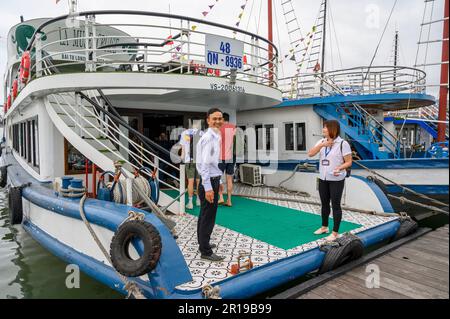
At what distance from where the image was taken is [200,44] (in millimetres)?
5711

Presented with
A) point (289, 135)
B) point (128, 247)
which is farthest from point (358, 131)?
point (128, 247)

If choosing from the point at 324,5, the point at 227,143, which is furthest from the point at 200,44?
the point at 324,5

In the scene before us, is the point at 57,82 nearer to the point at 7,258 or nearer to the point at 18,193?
the point at 18,193

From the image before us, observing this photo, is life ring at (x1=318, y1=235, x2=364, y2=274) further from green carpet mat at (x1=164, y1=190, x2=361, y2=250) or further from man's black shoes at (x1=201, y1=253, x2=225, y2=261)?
man's black shoes at (x1=201, y1=253, x2=225, y2=261)

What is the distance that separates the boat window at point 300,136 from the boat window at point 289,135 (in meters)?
0.18

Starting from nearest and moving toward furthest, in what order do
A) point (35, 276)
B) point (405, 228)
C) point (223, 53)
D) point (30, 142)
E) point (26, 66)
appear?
point (35, 276) → point (405, 228) → point (223, 53) → point (26, 66) → point (30, 142)

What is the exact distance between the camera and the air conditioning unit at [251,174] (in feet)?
30.8

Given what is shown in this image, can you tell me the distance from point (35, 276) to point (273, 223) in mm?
3680

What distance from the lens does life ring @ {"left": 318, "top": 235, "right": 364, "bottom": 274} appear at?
4.00m

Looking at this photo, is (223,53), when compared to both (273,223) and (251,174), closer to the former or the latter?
(273,223)

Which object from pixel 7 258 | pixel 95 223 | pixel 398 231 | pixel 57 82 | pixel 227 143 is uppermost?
pixel 57 82

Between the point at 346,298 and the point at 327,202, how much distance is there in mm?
1506

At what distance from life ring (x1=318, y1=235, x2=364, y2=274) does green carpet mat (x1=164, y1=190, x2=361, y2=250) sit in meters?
0.44

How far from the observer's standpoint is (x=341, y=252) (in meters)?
4.05
